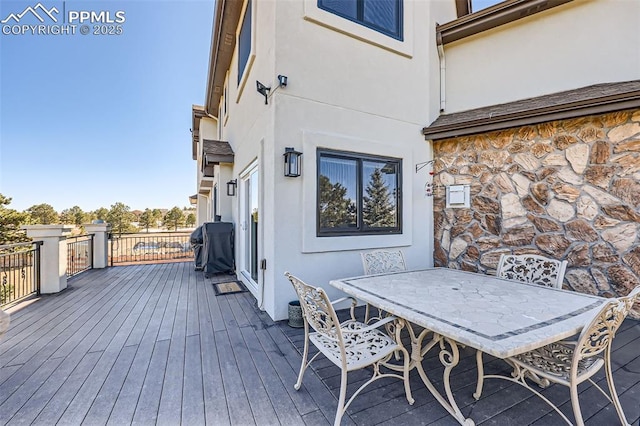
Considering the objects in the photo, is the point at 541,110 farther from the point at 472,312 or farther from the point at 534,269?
the point at 472,312

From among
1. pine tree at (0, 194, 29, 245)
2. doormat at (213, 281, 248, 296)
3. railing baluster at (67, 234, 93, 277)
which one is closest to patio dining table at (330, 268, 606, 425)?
doormat at (213, 281, 248, 296)

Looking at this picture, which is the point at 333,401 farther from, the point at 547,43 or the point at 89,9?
the point at 89,9

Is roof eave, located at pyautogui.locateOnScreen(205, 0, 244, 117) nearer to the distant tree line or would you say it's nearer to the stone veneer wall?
the stone veneer wall

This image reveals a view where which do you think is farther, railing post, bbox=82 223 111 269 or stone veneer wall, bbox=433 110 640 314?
railing post, bbox=82 223 111 269

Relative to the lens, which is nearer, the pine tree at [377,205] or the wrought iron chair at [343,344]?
the wrought iron chair at [343,344]

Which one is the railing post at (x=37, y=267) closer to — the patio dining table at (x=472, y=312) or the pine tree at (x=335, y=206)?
the pine tree at (x=335, y=206)

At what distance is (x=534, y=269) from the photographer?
307 cm

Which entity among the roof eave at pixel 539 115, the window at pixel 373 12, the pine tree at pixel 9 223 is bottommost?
the pine tree at pixel 9 223

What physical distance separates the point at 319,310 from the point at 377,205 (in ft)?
9.44

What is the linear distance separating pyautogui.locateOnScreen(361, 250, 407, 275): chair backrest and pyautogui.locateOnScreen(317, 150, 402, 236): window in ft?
2.33

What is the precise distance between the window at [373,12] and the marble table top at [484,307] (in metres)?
4.02

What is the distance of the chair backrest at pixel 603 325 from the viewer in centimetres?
151

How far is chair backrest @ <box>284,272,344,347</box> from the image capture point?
1782 mm

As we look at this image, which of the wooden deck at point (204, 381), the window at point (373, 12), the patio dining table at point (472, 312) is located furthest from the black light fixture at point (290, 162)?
the window at point (373, 12)
